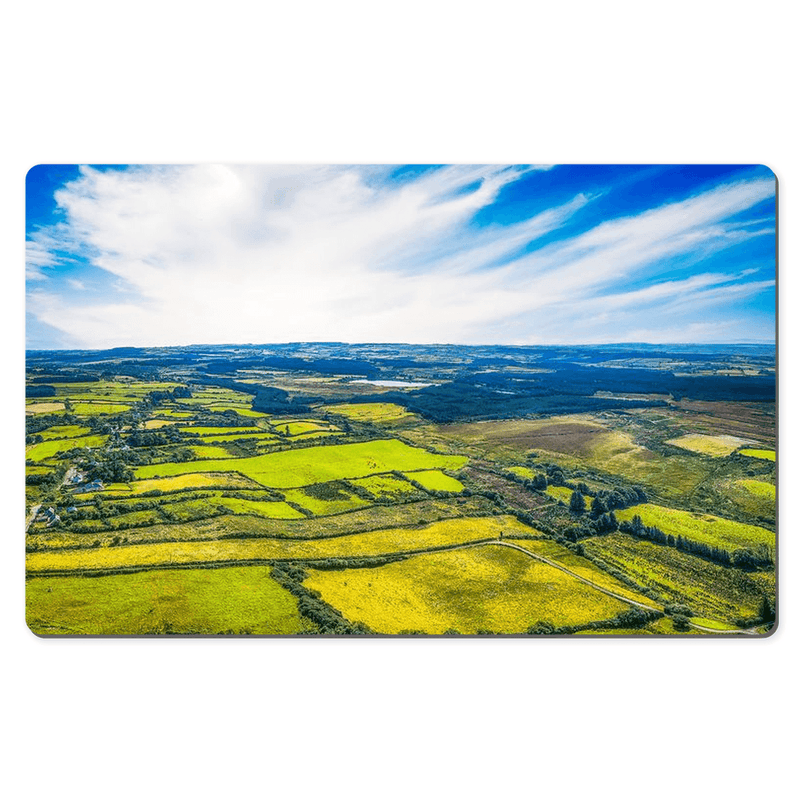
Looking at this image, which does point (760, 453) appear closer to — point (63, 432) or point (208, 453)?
point (208, 453)

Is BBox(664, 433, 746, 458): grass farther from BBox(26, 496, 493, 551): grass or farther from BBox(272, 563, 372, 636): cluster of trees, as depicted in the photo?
BBox(272, 563, 372, 636): cluster of trees

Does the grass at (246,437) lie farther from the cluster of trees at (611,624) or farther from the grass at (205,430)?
the cluster of trees at (611,624)

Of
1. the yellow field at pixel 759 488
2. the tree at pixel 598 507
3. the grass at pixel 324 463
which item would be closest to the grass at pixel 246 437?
the grass at pixel 324 463

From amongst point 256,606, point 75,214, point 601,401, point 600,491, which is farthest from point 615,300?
point 75,214

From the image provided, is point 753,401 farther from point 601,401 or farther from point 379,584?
point 379,584

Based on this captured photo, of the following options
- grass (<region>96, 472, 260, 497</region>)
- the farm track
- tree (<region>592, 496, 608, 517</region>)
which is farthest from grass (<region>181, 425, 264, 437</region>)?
tree (<region>592, 496, 608, 517</region>)
